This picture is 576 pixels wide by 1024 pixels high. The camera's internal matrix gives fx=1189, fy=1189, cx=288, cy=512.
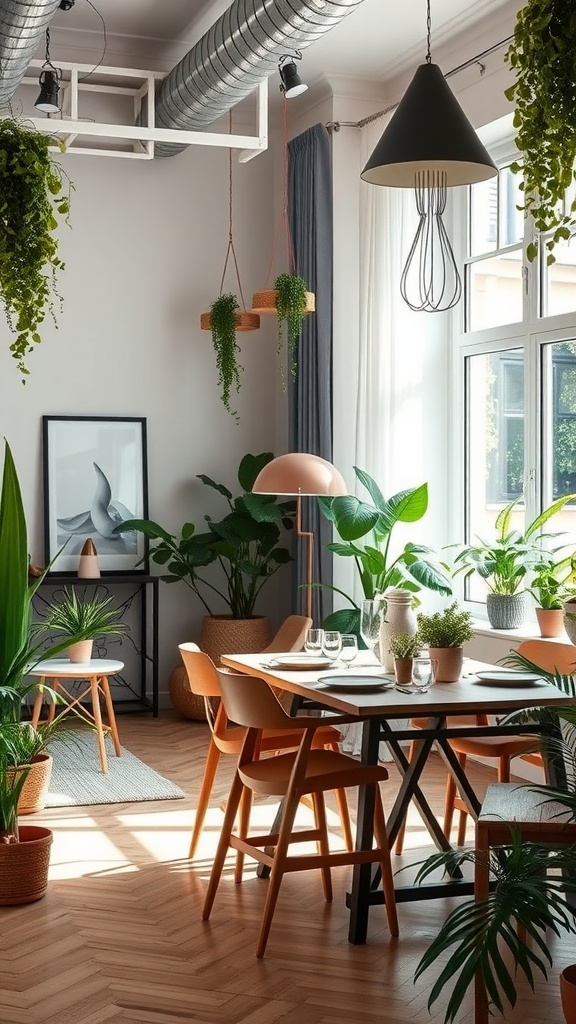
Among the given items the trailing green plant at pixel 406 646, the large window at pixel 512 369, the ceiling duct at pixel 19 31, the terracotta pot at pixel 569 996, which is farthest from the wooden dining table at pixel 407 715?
the ceiling duct at pixel 19 31

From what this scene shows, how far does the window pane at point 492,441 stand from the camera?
638cm

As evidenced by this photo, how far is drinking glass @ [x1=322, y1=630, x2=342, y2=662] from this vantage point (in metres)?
4.45

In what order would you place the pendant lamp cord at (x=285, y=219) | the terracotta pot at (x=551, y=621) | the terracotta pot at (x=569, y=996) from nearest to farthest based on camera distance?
the terracotta pot at (x=569, y=996) → the terracotta pot at (x=551, y=621) → the pendant lamp cord at (x=285, y=219)

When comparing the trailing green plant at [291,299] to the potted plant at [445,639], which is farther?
the trailing green plant at [291,299]

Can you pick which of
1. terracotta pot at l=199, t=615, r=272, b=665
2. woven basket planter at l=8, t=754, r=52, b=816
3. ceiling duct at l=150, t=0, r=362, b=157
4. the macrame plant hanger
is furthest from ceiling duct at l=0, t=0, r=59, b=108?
terracotta pot at l=199, t=615, r=272, b=665

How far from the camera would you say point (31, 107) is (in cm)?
728

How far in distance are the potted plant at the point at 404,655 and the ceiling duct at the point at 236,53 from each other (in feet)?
8.42

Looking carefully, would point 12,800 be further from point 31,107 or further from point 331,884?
point 31,107

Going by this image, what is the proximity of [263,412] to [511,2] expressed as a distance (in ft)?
10.5

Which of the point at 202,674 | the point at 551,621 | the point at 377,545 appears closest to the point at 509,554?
the point at 551,621

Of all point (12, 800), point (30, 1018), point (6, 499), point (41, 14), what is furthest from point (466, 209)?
point (30, 1018)

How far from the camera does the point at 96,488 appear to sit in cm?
759

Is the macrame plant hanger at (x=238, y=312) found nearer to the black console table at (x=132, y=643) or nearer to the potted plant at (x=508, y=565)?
the black console table at (x=132, y=643)

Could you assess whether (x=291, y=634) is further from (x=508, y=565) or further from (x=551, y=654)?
(x=551, y=654)
